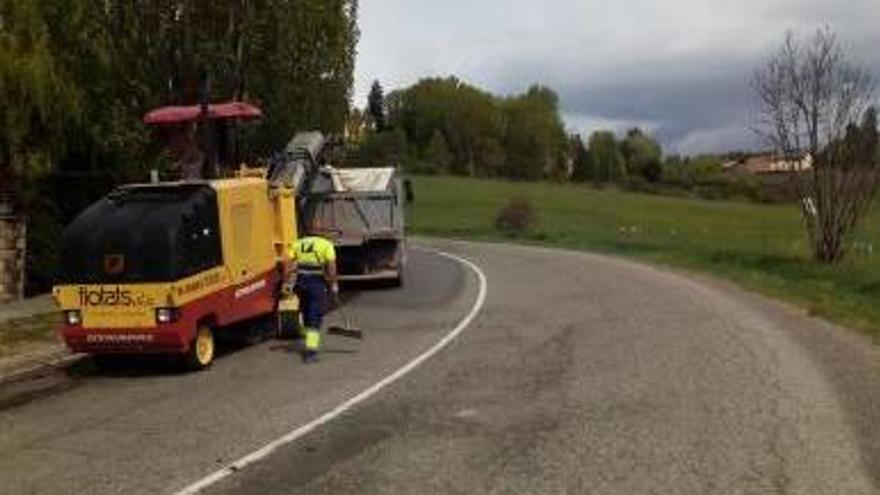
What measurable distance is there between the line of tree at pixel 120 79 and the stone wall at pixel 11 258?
2.45 feet

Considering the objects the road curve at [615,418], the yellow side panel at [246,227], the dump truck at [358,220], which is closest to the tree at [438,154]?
the dump truck at [358,220]

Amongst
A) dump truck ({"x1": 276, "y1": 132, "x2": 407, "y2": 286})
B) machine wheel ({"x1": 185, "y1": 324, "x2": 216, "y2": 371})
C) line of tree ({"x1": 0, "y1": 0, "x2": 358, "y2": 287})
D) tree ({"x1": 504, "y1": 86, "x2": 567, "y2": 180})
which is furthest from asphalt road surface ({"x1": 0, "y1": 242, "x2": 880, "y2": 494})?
tree ({"x1": 504, "y1": 86, "x2": 567, "y2": 180})

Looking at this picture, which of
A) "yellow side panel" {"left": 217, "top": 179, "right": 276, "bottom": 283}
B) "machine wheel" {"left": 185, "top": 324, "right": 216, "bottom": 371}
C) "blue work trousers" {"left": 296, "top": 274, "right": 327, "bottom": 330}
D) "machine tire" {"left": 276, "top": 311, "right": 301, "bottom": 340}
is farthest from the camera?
"machine tire" {"left": 276, "top": 311, "right": 301, "bottom": 340}

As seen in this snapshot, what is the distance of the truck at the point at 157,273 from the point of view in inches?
698

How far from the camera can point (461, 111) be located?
168625mm

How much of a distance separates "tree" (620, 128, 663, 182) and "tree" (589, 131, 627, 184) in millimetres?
1155

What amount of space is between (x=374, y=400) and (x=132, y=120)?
679 inches

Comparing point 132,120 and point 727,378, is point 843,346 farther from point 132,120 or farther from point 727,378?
point 132,120

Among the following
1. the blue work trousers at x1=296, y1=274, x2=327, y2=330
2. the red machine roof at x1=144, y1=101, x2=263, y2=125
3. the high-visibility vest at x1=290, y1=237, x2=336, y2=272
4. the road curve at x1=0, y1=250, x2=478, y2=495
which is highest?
the red machine roof at x1=144, y1=101, x2=263, y2=125

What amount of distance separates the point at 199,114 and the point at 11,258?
163 inches

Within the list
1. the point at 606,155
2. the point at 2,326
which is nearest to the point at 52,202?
the point at 2,326

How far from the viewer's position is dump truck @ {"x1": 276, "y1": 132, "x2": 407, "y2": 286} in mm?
30719

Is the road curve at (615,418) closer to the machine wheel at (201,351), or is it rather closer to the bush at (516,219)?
the machine wheel at (201,351)

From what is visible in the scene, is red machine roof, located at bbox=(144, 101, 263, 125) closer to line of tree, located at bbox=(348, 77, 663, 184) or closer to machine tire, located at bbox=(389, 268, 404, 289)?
machine tire, located at bbox=(389, 268, 404, 289)
